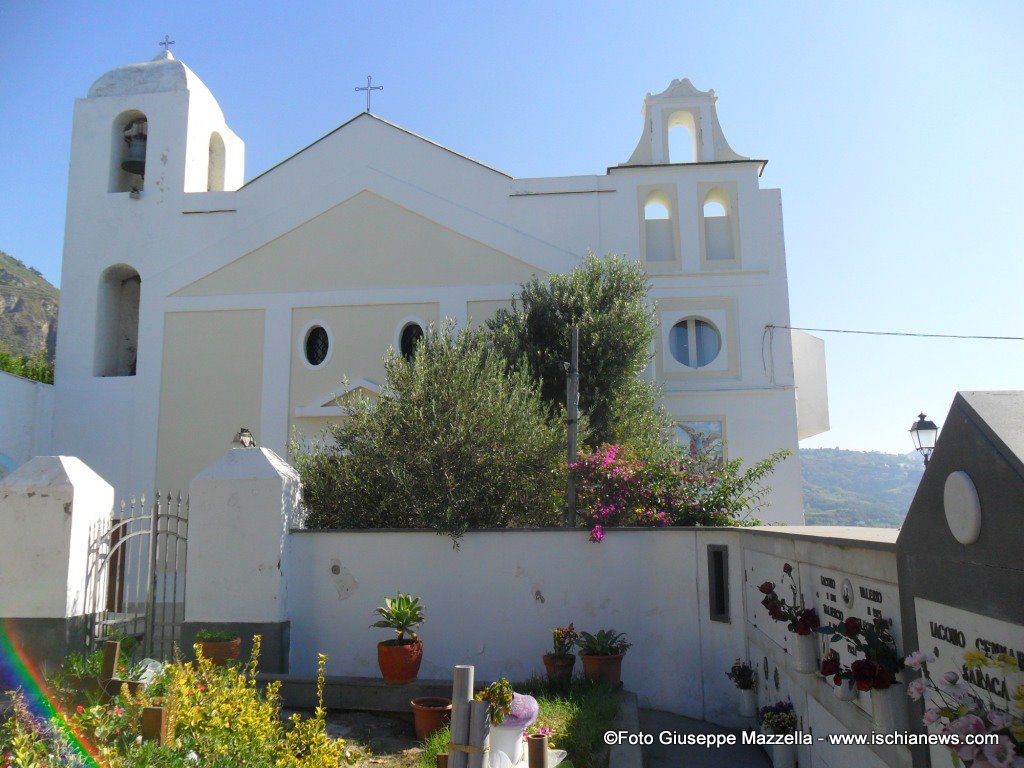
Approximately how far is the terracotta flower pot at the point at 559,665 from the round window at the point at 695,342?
8528 mm

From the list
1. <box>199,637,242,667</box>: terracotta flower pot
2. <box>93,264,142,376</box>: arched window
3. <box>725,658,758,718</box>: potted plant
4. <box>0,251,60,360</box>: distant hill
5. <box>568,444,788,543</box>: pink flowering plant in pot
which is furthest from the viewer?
<box>0,251,60,360</box>: distant hill

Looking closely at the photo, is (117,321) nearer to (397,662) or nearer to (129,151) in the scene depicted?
(129,151)

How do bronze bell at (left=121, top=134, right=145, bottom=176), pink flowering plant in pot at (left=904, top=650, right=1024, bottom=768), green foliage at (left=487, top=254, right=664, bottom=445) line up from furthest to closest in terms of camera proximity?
bronze bell at (left=121, top=134, right=145, bottom=176) < green foliage at (left=487, top=254, right=664, bottom=445) < pink flowering plant in pot at (left=904, top=650, right=1024, bottom=768)

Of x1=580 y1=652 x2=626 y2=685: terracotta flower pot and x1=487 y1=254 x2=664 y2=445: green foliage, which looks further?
x1=487 y1=254 x2=664 y2=445: green foliage

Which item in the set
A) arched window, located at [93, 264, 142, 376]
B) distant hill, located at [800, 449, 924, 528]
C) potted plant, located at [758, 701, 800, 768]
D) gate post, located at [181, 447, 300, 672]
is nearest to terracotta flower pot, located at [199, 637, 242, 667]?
gate post, located at [181, 447, 300, 672]

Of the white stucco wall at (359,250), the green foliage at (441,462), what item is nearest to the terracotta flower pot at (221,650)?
the green foliage at (441,462)

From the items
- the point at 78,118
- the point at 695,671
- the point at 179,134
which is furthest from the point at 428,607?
the point at 78,118

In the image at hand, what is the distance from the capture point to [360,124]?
1742 cm

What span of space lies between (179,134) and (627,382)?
11.6 metres

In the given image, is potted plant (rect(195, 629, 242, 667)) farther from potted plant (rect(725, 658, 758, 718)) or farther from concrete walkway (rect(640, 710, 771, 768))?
potted plant (rect(725, 658, 758, 718))

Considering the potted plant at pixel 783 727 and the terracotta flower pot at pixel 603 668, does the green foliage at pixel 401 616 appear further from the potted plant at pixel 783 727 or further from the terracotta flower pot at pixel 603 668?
the potted plant at pixel 783 727

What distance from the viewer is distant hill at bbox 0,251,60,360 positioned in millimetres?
49562

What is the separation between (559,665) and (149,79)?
643 inches

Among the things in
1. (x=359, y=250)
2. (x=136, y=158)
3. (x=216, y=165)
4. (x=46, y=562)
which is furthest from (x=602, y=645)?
(x=216, y=165)
